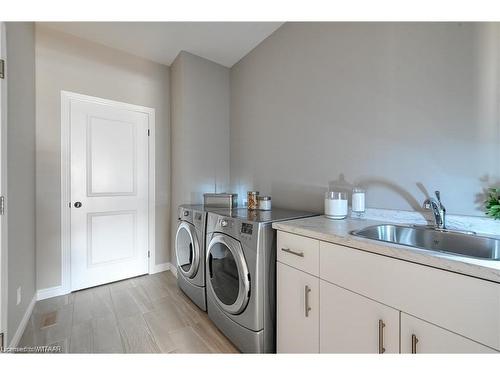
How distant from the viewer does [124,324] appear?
175 centimetres

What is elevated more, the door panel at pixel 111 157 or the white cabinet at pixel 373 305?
the door panel at pixel 111 157

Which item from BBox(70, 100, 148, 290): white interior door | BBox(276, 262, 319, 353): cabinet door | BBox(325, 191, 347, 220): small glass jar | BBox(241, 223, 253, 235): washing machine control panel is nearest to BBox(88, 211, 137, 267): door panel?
BBox(70, 100, 148, 290): white interior door

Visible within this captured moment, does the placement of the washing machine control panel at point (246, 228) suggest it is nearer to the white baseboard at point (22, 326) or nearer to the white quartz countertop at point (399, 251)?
the white quartz countertop at point (399, 251)

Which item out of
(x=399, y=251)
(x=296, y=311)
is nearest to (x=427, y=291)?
(x=399, y=251)

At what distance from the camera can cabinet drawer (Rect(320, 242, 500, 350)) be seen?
2.18 feet

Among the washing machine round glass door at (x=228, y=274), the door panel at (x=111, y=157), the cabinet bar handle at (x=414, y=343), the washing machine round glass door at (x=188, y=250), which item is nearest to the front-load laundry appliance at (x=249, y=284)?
the washing machine round glass door at (x=228, y=274)

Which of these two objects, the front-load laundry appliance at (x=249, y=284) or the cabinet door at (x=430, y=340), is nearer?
the cabinet door at (x=430, y=340)

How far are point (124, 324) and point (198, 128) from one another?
2.07 m

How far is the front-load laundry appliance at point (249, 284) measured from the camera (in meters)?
1.34

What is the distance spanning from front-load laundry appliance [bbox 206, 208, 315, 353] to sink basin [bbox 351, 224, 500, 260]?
1.77ft

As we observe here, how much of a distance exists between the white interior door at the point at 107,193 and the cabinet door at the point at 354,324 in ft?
7.66

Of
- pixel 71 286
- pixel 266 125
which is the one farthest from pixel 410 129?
pixel 71 286

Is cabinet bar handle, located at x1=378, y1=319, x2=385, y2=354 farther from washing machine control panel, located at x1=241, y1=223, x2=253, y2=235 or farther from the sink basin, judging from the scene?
washing machine control panel, located at x1=241, y1=223, x2=253, y2=235
